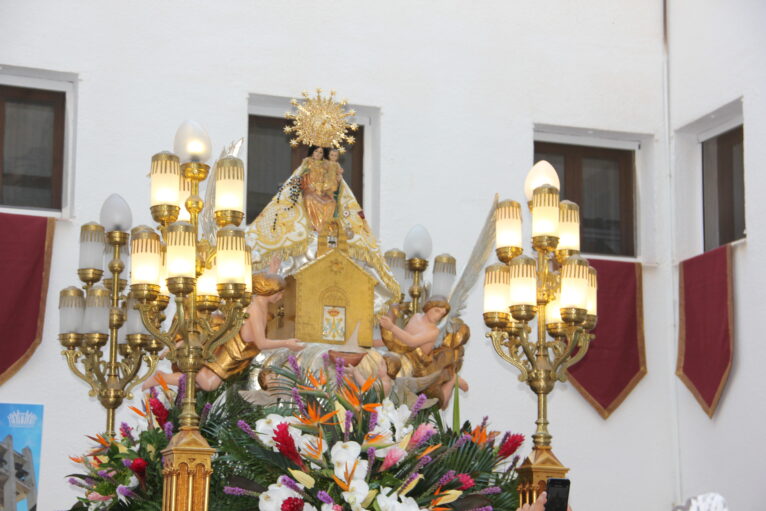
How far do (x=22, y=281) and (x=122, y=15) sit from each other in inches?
113

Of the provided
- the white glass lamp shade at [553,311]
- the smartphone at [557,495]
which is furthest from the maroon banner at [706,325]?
the smartphone at [557,495]

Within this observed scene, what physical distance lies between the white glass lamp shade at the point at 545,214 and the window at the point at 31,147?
235 inches

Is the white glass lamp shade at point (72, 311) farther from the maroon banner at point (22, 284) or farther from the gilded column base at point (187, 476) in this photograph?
the gilded column base at point (187, 476)

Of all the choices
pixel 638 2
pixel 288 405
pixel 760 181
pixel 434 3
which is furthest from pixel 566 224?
pixel 638 2

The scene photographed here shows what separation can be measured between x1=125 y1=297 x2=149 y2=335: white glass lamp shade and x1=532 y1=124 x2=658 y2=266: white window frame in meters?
5.99

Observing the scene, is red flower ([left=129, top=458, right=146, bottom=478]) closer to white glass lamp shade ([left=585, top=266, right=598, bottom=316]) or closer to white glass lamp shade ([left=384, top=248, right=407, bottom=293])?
white glass lamp shade ([left=585, top=266, right=598, bottom=316])

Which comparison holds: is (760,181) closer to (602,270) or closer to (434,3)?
(602,270)

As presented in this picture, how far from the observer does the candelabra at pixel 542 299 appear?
8.42 metres

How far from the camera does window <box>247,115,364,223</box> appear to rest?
13.6 meters

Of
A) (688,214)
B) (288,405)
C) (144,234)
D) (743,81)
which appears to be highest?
(743,81)

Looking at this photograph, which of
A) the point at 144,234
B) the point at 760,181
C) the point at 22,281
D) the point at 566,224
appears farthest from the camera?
the point at 760,181

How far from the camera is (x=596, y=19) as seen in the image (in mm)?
14859

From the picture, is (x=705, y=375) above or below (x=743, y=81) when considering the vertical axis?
below

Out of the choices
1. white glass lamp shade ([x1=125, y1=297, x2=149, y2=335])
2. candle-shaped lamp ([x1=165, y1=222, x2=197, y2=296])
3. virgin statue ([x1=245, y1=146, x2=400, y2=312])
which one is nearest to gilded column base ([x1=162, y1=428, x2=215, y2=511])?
candle-shaped lamp ([x1=165, y1=222, x2=197, y2=296])
